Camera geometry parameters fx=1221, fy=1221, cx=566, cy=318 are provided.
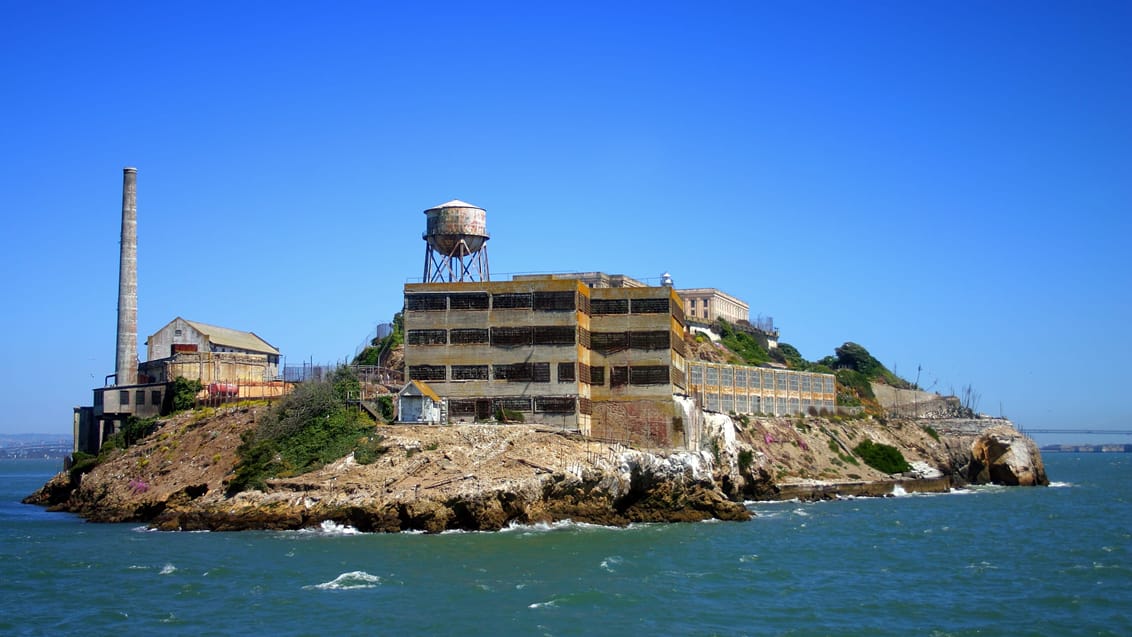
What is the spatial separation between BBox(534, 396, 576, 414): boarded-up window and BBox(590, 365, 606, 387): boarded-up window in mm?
3615

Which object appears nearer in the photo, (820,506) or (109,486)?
(109,486)

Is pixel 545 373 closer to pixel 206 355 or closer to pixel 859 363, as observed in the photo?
pixel 206 355

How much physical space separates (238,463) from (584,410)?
20621 mm

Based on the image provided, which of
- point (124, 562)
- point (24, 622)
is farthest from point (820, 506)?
point (24, 622)

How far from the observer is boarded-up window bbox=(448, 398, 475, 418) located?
242ft

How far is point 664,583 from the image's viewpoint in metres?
45.2

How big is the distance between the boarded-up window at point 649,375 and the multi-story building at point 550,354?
62mm

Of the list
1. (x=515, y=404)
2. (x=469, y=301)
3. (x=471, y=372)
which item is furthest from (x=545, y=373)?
(x=469, y=301)

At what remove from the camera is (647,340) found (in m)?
76.3

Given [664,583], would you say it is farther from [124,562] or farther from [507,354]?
[507,354]

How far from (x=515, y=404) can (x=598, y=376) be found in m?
5.98

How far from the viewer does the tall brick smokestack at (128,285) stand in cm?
9394

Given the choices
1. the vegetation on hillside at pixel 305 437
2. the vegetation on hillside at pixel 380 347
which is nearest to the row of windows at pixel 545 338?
the vegetation on hillside at pixel 305 437

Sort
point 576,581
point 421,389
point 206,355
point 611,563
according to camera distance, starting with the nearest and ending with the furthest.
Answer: point 576,581 < point 611,563 < point 421,389 < point 206,355
